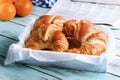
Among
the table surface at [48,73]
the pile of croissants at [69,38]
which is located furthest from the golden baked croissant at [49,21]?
the table surface at [48,73]

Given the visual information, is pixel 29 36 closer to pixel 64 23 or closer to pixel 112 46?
pixel 64 23

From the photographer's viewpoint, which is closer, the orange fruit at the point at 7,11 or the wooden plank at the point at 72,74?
the wooden plank at the point at 72,74

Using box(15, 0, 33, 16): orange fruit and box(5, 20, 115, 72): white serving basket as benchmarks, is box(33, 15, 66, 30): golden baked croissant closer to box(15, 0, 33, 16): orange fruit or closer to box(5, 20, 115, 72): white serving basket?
box(5, 20, 115, 72): white serving basket

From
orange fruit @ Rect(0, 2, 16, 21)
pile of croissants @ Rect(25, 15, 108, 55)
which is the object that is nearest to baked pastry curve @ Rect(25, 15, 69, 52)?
pile of croissants @ Rect(25, 15, 108, 55)

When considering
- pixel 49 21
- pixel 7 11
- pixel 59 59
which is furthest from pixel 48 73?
pixel 7 11

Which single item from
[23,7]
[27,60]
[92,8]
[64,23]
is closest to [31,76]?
[27,60]

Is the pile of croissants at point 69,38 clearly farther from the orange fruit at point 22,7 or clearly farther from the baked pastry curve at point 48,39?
the orange fruit at point 22,7

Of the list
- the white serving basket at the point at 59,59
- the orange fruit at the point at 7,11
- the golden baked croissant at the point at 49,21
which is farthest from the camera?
the orange fruit at the point at 7,11

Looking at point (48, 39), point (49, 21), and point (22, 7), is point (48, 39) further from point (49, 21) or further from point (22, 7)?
point (22, 7)
